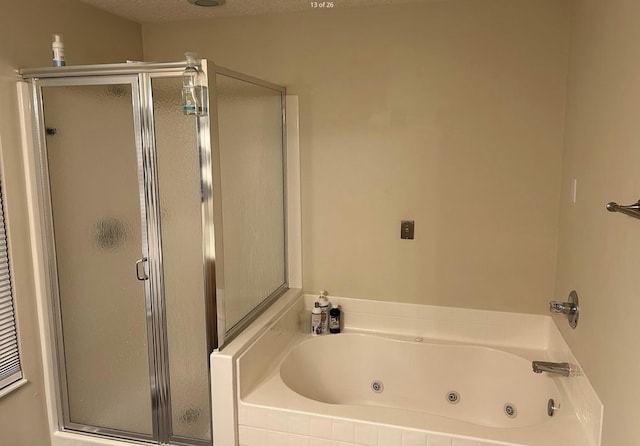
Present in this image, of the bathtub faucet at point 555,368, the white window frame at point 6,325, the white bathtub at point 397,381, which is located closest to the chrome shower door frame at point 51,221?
the white window frame at point 6,325

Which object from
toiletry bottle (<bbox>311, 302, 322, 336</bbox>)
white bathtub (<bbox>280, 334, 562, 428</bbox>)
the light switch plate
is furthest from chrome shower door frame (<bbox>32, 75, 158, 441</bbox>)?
the light switch plate

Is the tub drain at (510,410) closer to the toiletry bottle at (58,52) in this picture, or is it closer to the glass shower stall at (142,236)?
the glass shower stall at (142,236)

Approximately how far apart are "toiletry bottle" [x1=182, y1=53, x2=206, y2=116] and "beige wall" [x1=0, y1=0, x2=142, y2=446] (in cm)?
78

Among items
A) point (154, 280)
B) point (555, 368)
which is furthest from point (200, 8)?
point (555, 368)

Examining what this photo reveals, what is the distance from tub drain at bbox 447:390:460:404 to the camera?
2.54 m

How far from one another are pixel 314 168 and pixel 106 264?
1174 mm

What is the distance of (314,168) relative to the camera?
268 centimetres

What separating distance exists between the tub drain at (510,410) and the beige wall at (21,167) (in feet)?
7.20

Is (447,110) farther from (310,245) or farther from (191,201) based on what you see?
(191,201)

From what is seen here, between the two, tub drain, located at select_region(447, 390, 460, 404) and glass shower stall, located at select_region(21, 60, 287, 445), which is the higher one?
glass shower stall, located at select_region(21, 60, 287, 445)

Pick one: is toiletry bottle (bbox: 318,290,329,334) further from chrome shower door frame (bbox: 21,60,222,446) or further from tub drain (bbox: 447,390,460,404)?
chrome shower door frame (bbox: 21,60,222,446)

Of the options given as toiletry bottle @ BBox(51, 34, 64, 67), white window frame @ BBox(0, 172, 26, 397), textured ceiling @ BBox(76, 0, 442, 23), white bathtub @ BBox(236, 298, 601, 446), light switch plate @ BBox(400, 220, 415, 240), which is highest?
textured ceiling @ BBox(76, 0, 442, 23)

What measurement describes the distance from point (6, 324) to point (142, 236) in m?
0.66

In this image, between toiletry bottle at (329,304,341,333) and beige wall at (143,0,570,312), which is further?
toiletry bottle at (329,304,341,333)
